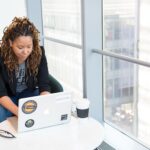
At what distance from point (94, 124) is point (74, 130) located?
138 mm

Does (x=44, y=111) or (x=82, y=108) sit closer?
(x=44, y=111)

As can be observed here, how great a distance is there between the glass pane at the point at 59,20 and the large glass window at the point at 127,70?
793 mm

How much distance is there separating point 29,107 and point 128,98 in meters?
1.40

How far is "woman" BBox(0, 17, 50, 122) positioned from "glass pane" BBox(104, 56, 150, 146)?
78 centimetres

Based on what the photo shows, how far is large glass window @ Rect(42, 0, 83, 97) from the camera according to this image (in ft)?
10.7

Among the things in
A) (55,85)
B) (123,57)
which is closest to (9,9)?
(55,85)

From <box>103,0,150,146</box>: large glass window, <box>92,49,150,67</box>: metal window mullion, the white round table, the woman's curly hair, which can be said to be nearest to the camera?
the white round table

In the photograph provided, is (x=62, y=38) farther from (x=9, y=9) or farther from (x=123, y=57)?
(x=123, y=57)

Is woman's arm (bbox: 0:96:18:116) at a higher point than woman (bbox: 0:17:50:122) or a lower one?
lower

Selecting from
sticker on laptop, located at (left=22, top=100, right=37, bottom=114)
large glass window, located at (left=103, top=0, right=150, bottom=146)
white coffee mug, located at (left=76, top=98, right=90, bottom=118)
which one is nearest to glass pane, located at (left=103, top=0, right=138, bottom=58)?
large glass window, located at (left=103, top=0, right=150, bottom=146)

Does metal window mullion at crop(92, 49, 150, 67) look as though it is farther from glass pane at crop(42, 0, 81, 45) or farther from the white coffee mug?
glass pane at crop(42, 0, 81, 45)

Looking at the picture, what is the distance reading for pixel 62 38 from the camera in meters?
3.53

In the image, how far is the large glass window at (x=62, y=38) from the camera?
10.7 ft

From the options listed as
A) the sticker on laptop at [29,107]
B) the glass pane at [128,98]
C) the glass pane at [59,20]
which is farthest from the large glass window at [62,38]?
the sticker on laptop at [29,107]
